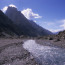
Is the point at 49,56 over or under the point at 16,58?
over

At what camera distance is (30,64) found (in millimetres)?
16703

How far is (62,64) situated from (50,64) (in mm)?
1674

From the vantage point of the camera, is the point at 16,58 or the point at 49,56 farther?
the point at 49,56

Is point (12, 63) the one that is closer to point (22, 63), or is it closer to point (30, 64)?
point (22, 63)

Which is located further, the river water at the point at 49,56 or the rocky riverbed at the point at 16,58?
the river water at the point at 49,56

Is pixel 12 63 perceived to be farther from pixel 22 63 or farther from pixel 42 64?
pixel 42 64

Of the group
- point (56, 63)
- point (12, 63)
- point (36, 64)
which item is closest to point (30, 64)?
point (36, 64)

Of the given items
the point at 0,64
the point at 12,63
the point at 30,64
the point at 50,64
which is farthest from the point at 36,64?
the point at 0,64

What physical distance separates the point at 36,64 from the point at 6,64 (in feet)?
13.7

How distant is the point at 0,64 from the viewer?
17.2 meters

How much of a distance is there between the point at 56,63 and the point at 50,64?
3.64 feet

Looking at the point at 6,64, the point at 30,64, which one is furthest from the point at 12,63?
the point at 30,64

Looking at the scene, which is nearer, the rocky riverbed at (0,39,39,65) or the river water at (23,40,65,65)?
the rocky riverbed at (0,39,39,65)

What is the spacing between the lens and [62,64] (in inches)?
670
